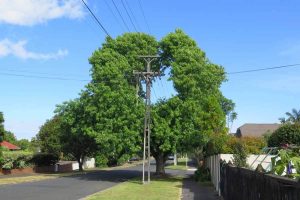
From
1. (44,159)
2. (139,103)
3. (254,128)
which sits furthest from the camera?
(254,128)

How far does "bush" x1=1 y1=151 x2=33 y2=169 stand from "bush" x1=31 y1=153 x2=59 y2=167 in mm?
1438

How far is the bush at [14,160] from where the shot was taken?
45.2 m

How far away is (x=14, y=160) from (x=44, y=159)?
8306mm

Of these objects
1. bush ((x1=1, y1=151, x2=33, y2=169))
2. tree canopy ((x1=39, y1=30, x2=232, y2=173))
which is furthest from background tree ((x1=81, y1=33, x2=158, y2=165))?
bush ((x1=1, y1=151, x2=33, y2=169))

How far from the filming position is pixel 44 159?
55.4 metres

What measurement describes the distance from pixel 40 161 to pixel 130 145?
1922 centimetres

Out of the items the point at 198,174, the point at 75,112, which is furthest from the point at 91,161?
the point at 198,174

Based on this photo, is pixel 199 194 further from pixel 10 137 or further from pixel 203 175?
pixel 10 137

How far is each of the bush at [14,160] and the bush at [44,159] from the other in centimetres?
144

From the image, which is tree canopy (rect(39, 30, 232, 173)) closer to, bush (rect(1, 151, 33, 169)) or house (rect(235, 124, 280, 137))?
bush (rect(1, 151, 33, 169))

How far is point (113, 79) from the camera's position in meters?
40.8

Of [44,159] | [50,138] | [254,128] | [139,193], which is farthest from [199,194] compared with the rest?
[254,128]

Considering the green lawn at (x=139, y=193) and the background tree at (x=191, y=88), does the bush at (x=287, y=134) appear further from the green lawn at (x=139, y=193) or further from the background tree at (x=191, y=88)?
the green lawn at (x=139, y=193)

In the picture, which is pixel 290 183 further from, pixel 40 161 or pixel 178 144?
pixel 40 161
